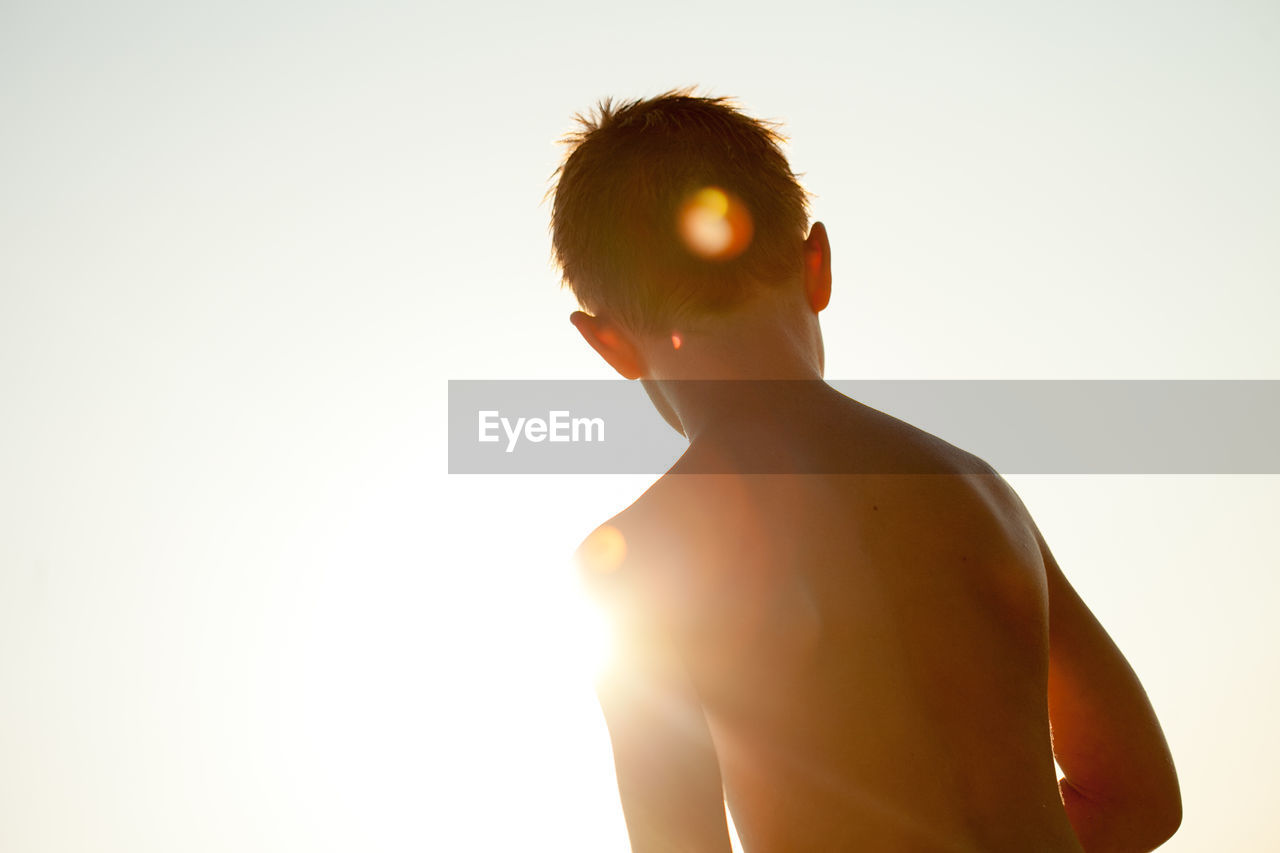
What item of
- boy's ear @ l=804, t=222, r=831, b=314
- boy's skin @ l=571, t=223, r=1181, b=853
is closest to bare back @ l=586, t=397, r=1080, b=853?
boy's skin @ l=571, t=223, r=1181, b=853

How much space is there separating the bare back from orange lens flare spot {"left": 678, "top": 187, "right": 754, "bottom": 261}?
43 cm

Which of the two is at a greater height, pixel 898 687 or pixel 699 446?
pixel 699 446

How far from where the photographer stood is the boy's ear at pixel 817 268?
6.63ft

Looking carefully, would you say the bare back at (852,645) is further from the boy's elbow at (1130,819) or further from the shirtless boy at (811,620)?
the boy's elbow at (1130,819)

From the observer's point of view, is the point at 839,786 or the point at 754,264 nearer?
the point at 839,786

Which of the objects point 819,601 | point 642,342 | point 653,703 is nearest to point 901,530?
point 819,601

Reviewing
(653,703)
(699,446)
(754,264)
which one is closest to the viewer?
(653,703)

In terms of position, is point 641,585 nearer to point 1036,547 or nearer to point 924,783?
point 924,783

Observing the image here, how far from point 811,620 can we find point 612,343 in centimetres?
77

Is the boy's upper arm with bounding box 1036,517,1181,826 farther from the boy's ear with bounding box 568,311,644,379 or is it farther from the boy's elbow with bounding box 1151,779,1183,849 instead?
the boy's ear with bounding box 568,311,644,379

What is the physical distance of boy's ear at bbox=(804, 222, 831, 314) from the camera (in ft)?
6.63

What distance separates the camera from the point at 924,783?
1.48 meters

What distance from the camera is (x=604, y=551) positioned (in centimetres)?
160

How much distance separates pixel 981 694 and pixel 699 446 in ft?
2.07
